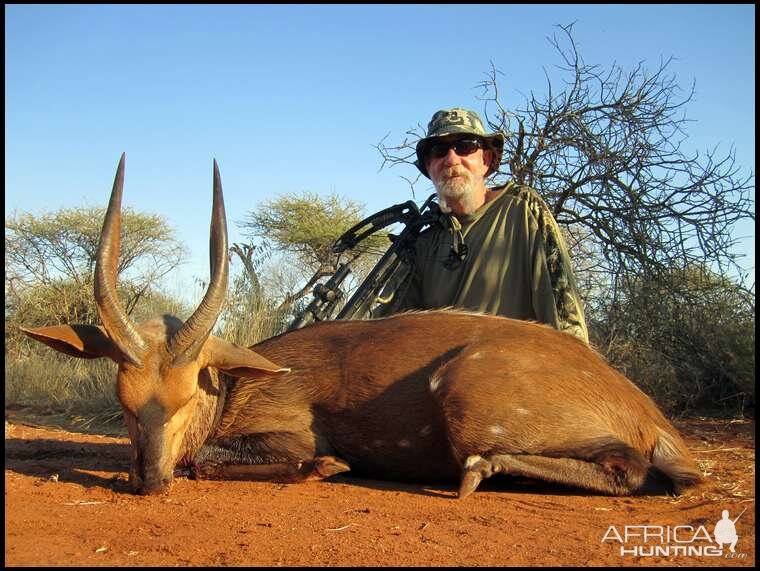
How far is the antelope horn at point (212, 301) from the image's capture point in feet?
13.5

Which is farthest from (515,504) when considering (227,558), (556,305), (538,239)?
(538,239)

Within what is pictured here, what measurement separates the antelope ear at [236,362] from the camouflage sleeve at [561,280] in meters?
2.30

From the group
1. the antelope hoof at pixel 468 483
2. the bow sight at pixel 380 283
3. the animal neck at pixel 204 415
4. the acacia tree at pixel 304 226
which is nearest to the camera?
the antelope hoof at pixel 468 483

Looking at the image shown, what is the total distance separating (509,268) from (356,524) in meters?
3.08

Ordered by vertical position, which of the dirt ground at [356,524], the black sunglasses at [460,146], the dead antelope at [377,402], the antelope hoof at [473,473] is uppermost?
the black sunglasses at [460,146]

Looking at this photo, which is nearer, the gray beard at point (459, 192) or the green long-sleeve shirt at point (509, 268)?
the green long-sleeve shirt at point (509, 268)

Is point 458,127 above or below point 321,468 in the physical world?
above

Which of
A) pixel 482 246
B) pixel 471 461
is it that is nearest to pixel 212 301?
pixel 471 461

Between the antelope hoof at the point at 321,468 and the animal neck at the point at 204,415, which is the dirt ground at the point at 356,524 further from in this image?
the animal neck at the point at 204,415

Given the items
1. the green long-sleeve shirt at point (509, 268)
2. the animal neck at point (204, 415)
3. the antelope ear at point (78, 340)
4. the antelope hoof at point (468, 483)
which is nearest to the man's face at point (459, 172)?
the green long-sleeve shirt at point (509, 268)

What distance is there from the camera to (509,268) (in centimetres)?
588

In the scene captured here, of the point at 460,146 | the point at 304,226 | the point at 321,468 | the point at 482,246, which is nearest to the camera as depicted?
the point at 321,468

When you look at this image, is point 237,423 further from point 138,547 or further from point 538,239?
point 538,239

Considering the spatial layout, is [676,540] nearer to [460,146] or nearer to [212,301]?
[212,301]
